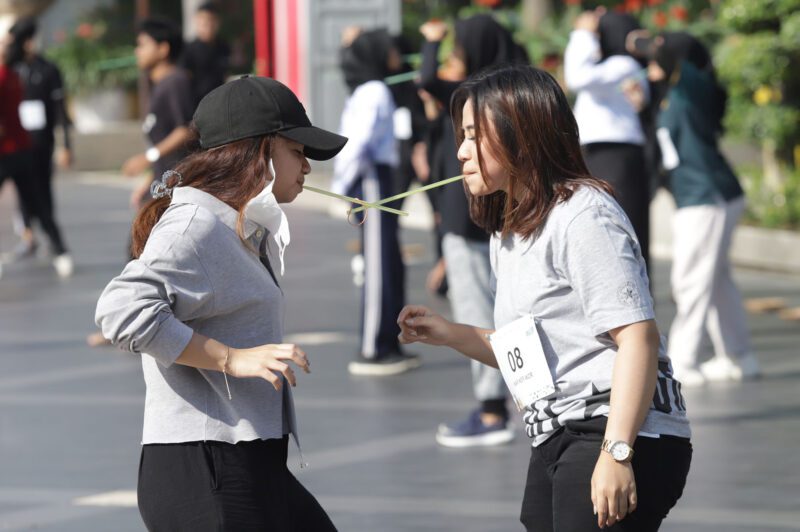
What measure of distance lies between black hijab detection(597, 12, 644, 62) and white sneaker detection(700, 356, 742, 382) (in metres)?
1.80

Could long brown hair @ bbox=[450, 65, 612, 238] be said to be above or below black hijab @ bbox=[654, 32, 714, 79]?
above

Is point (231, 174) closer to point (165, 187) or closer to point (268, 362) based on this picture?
point (165, 187)

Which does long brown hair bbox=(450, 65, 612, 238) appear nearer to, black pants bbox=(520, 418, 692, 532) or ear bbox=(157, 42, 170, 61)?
black pants bbox=(520, 418, 692, 532)

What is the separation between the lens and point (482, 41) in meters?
6.67

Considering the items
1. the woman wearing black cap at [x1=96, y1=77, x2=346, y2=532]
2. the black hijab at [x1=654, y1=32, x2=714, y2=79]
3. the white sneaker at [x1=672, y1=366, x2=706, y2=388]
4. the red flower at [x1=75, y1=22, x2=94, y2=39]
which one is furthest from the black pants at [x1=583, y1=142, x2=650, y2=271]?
the red flower at [x1=75, y1=22, x2=94, y2=39]

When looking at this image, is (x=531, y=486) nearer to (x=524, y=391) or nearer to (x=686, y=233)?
(x=524, y=391)

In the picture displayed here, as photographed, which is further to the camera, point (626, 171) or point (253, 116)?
point (626, 171)

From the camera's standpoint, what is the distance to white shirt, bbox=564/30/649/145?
7.52 metres

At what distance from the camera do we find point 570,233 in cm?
298

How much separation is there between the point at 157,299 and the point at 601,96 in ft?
16.5

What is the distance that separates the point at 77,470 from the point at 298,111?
337 centimetres

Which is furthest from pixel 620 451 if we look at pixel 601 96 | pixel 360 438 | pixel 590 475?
pixel 601 96

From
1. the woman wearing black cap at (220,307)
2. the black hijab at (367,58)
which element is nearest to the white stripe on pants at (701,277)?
the black hijab at (367,58)

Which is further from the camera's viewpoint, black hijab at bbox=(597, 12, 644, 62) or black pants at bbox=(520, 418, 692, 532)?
black hijab at bbox=(597, 12, 644, 62)
